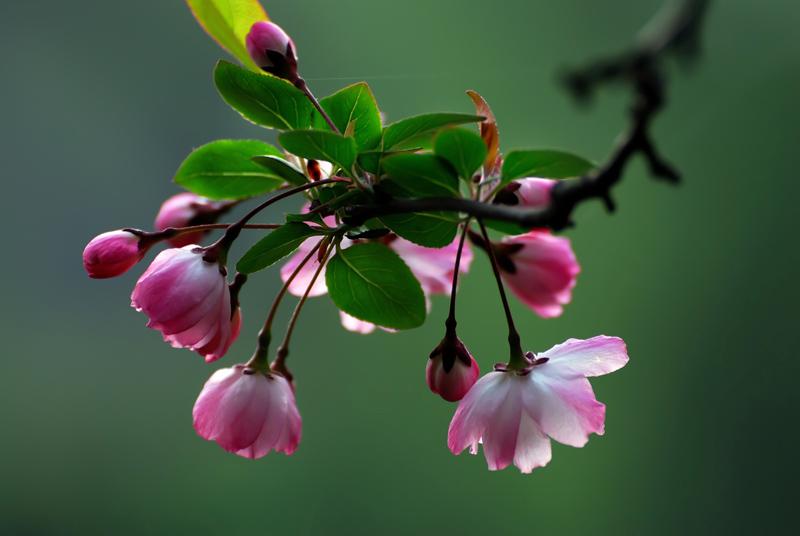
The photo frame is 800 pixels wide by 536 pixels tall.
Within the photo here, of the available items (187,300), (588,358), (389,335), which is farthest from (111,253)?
(389,335)

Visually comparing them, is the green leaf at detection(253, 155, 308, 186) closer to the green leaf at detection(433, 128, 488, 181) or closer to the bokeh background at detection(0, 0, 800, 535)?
the green leaf at detection(433, 128, 488, 181)

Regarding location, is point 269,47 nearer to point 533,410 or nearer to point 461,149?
point 461,149

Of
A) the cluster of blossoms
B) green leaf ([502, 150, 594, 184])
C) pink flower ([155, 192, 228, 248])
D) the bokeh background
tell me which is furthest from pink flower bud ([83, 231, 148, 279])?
the bokeh background

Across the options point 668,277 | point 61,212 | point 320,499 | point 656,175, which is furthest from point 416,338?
point 656,175

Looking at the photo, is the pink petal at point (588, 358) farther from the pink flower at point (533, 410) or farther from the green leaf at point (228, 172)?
the green leaf at point (228, 172)

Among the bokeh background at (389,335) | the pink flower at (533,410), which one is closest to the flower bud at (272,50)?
the pink flower at (533,410)

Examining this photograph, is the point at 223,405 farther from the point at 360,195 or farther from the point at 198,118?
the point at 198,118
